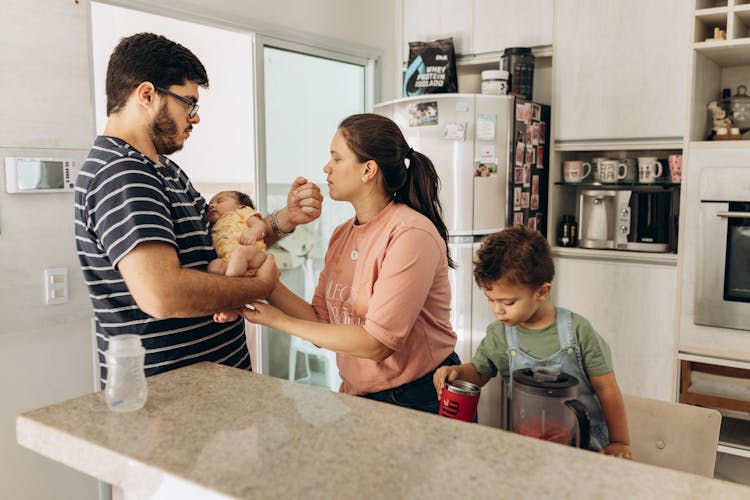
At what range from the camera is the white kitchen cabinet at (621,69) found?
306cm

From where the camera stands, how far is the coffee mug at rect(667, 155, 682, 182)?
3161mm

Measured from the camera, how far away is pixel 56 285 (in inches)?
95.2

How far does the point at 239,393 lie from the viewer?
123 cm

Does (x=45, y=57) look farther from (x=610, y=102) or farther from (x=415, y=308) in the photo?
(x=610, y=102)

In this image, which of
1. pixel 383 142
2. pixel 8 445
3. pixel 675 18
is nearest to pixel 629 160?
pixel 675 18

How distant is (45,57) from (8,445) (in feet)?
4.43

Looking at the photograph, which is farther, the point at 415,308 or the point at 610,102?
the point at 610,102

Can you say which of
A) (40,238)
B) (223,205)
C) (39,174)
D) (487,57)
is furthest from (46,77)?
(487,57)

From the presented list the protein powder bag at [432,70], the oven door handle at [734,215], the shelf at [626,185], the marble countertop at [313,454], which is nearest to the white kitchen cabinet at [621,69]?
the shelf at [626,185]

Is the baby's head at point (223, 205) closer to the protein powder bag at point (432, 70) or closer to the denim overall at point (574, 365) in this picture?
the denim overall at point (574, 365)

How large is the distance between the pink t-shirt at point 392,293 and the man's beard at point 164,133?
50 cm

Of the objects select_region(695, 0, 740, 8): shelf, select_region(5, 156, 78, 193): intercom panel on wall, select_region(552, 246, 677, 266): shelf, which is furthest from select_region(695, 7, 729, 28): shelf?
select_region(5, 156, 78, 193): intercom panel on wall

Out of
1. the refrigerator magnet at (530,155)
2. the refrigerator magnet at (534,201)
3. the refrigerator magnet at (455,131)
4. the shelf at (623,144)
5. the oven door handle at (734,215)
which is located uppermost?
the refrigerator magnet at (455,131)

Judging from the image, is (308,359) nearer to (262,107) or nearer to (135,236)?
(262,107)
